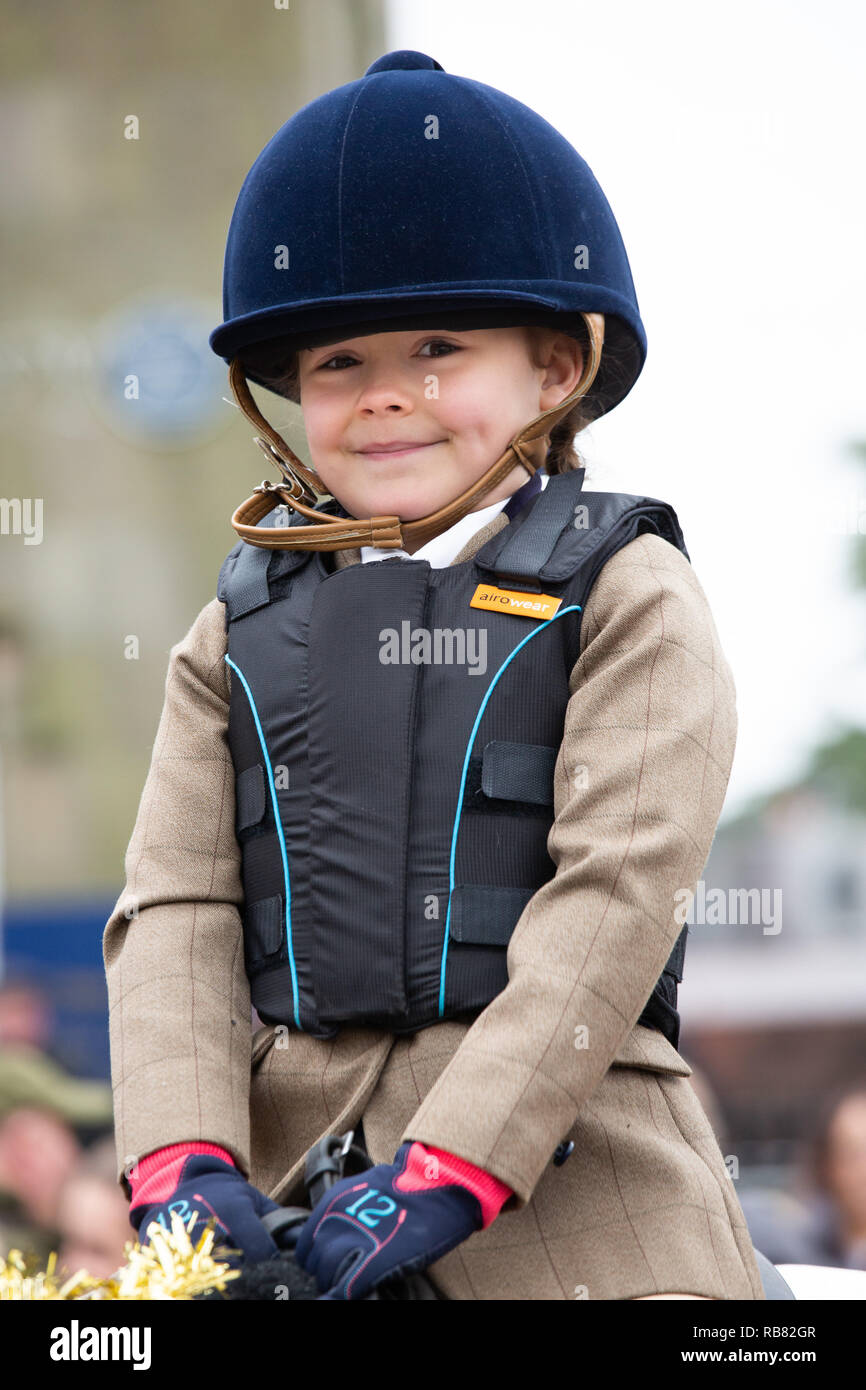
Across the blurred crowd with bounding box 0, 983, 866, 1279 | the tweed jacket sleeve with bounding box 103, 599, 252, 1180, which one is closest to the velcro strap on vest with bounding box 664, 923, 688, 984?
the tweed jacket sleeve with bounding box 103, 599, 252, 1180

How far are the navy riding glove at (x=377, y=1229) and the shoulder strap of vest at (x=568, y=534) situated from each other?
0.62 m

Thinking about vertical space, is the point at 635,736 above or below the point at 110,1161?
above

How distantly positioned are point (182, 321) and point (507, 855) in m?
5.01

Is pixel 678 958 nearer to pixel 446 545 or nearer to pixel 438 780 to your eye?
pixel 438 780

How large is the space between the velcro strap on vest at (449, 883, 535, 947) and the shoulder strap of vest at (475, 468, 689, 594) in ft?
1.07

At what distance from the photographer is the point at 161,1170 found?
165cm

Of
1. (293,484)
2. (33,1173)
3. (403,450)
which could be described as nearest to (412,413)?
(403,450)

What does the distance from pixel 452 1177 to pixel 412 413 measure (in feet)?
2.70

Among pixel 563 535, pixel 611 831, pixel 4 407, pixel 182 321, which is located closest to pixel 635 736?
pixel 611 831

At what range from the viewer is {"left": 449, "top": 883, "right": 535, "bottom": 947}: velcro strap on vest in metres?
1.67

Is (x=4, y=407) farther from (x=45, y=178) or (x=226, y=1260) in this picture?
(x=226, y=1260)

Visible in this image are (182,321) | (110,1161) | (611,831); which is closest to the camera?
(611,831)

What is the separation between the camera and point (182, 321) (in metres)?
6.36

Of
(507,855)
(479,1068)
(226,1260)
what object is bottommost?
(226,1260)
